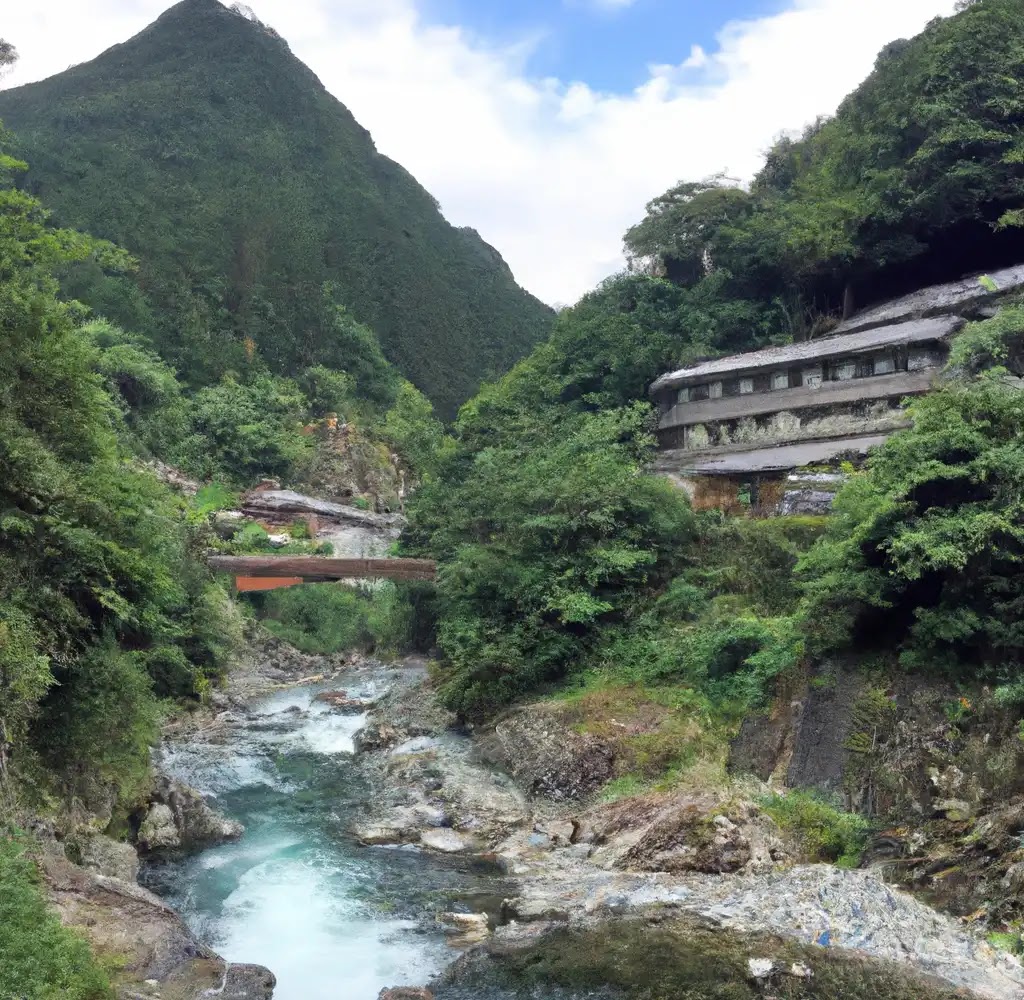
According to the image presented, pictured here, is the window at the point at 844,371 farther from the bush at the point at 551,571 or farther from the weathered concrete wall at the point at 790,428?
the bush at the point at 551,571

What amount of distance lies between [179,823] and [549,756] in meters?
6.62

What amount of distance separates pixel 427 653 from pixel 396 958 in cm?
2161

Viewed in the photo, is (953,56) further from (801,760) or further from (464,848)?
(464,848)

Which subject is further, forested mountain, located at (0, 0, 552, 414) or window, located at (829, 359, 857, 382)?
forested mountain, located at (0, 0, 552, 414)

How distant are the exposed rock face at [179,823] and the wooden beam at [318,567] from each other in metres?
10.4

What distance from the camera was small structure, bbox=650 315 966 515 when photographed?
27234 millimetres

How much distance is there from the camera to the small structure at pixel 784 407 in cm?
2723

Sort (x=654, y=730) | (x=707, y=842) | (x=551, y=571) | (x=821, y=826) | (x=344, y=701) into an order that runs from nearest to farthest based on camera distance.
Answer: (x=707, y=842), (x=821, y=826), (x=654, y=730), (x=551, y=571), (x=344, y=701)

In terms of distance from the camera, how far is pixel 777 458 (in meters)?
27.8

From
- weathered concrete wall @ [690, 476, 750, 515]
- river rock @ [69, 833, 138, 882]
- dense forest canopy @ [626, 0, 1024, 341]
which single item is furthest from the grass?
dense forest canopy @ [626, 0, 1024, 341]

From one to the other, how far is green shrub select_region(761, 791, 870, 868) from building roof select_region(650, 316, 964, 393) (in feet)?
65.3

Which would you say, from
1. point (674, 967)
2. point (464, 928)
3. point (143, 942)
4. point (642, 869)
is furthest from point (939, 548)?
point (143, 942)

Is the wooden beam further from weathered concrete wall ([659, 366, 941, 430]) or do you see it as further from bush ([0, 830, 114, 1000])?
bush ([0, 830, 114, 1000])

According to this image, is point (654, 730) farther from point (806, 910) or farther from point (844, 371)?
point (844, 371)
